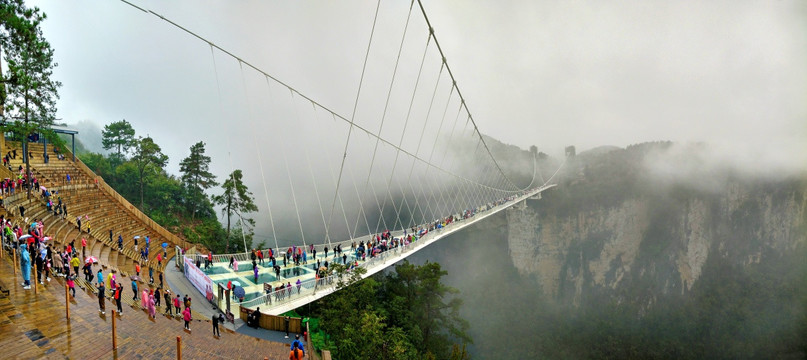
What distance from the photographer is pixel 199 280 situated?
51.8 ft

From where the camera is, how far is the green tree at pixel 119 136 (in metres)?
44.2

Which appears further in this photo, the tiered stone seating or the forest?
the forest

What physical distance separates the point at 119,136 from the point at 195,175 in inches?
616

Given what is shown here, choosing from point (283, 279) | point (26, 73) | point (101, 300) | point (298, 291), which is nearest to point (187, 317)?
point (101, 300)

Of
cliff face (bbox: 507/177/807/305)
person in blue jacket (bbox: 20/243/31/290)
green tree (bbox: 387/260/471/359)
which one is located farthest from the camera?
cliff face (bbox: 507/177/807/305)

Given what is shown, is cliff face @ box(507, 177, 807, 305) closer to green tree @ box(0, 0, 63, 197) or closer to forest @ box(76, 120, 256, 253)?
forest @ box(76, 120, 256, 253)

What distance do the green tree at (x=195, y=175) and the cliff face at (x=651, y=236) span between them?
2164 inches

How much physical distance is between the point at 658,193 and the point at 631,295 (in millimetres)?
22184

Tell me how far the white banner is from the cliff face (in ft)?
205

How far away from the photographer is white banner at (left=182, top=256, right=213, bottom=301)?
48.0 ft

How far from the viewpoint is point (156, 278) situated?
1645 cm

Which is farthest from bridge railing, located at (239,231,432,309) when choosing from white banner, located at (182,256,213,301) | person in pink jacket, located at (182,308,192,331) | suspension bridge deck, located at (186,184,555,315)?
white banner, located at (182,256,213,301)

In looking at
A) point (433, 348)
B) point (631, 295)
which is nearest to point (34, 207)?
point (433, 348)

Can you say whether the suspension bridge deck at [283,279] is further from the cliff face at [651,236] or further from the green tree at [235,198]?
the cliff face at [651,236]
